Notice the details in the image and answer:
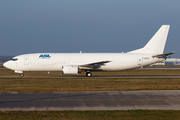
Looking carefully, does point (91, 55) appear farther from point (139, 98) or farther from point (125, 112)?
point (125, 112)

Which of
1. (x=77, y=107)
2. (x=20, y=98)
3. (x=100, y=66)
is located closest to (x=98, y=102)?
(x=77, y=107)

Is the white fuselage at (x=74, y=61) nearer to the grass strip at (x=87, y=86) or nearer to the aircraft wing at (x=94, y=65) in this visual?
the aircraft wing at (x=94, y=65)

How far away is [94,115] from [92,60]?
79.2 ft

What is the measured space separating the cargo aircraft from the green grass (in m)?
22.8

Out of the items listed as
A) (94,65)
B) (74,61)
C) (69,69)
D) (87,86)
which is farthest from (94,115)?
(74,61)

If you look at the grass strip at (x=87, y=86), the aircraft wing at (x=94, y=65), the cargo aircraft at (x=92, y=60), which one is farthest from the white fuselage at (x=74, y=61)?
the grass strip at (x=87, y=86)

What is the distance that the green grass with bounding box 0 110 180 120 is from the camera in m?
9.52

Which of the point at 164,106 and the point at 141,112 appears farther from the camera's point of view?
the point at 164,106

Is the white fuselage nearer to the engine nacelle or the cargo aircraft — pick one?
the cargo aircraft

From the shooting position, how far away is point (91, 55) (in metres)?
34.6

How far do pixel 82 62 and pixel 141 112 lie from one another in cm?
2367

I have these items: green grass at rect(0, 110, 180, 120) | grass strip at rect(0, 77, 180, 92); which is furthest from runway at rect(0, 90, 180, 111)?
grass strip at rect(0, 77, 180, 92)

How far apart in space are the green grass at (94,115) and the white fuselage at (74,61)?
23207 mm

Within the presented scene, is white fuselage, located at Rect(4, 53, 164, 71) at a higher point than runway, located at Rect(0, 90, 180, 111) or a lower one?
higher
